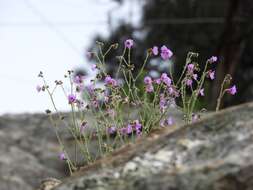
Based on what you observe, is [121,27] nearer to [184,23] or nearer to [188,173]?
[184,23]

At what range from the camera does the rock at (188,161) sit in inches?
78.5

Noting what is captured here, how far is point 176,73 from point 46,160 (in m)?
6.99

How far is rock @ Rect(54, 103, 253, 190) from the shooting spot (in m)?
2.00

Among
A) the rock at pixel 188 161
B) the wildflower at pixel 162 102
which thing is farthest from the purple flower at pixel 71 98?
the rock at pixel 188 161

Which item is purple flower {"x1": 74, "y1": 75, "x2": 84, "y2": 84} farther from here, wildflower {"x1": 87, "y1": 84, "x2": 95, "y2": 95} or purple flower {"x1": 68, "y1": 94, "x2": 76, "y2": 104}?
purple flower {"x1": 68, "y1": 94, "x2": 76, "y2": 104}

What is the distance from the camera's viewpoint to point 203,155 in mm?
2168

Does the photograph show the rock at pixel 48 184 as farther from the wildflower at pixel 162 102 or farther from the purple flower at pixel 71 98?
the wildflower at pixel 162 102

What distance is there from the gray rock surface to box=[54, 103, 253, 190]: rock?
18.7 feet

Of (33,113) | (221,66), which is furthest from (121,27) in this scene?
(33,113)

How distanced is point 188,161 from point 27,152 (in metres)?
7.20

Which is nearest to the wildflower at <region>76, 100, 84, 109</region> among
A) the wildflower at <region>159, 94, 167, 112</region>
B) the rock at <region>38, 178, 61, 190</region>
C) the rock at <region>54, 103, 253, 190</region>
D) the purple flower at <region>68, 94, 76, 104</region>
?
the purple flower at <region>68, 94, 76, 104</region>

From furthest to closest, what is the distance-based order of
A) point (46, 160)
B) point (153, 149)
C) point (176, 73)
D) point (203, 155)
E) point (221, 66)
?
1. point (176, 73)
2. point (221, 66)
3. point (46, 160)
4. point (153, 149)
5. point (203, 155)

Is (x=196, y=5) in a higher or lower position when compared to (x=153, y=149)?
lower

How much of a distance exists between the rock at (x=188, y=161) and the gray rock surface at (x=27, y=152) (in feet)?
18.7
